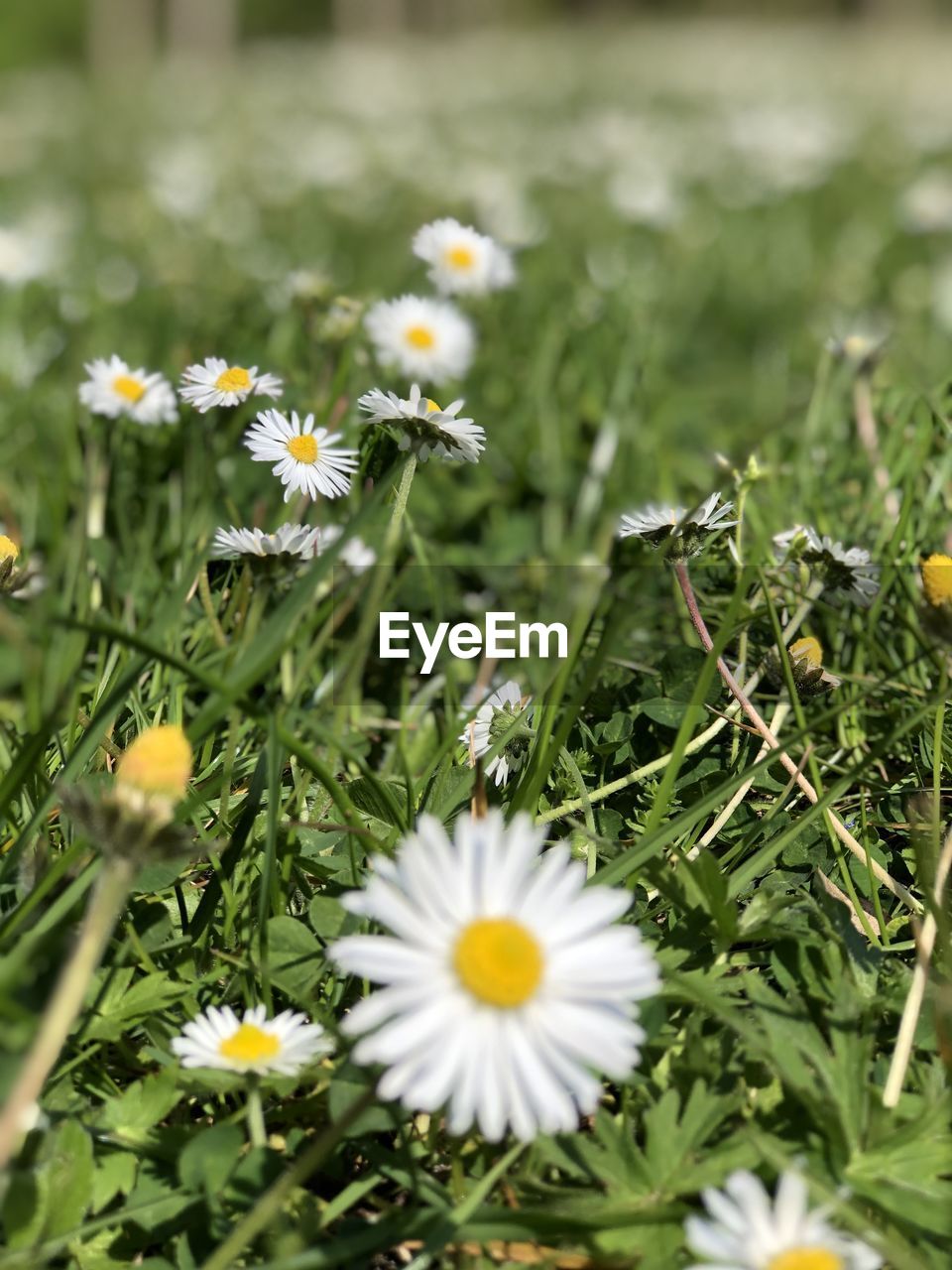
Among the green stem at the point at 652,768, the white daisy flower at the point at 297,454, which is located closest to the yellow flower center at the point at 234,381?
the white daisy flower at the point at 297,454

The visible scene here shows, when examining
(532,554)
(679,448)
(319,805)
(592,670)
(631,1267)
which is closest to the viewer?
(631,1267)

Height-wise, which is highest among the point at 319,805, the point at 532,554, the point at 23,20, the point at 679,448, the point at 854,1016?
the point at 23,20

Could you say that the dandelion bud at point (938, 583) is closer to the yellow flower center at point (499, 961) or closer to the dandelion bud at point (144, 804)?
the yellow flower center at point (499, 961)

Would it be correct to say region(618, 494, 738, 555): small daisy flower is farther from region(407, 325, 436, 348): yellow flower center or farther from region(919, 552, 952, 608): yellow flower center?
region(407, 325, 436, 348): yellow flower center

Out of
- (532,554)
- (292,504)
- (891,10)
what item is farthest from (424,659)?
(891,10)

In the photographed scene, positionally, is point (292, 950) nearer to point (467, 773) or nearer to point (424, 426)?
point (467, 773)

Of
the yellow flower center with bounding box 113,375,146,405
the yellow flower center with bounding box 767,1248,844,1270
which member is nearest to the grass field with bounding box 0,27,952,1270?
the yellow flower center with bounding box 767,1248,844,1270

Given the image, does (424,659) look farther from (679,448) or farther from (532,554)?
(679,448)

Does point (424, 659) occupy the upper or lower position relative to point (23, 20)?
lower
